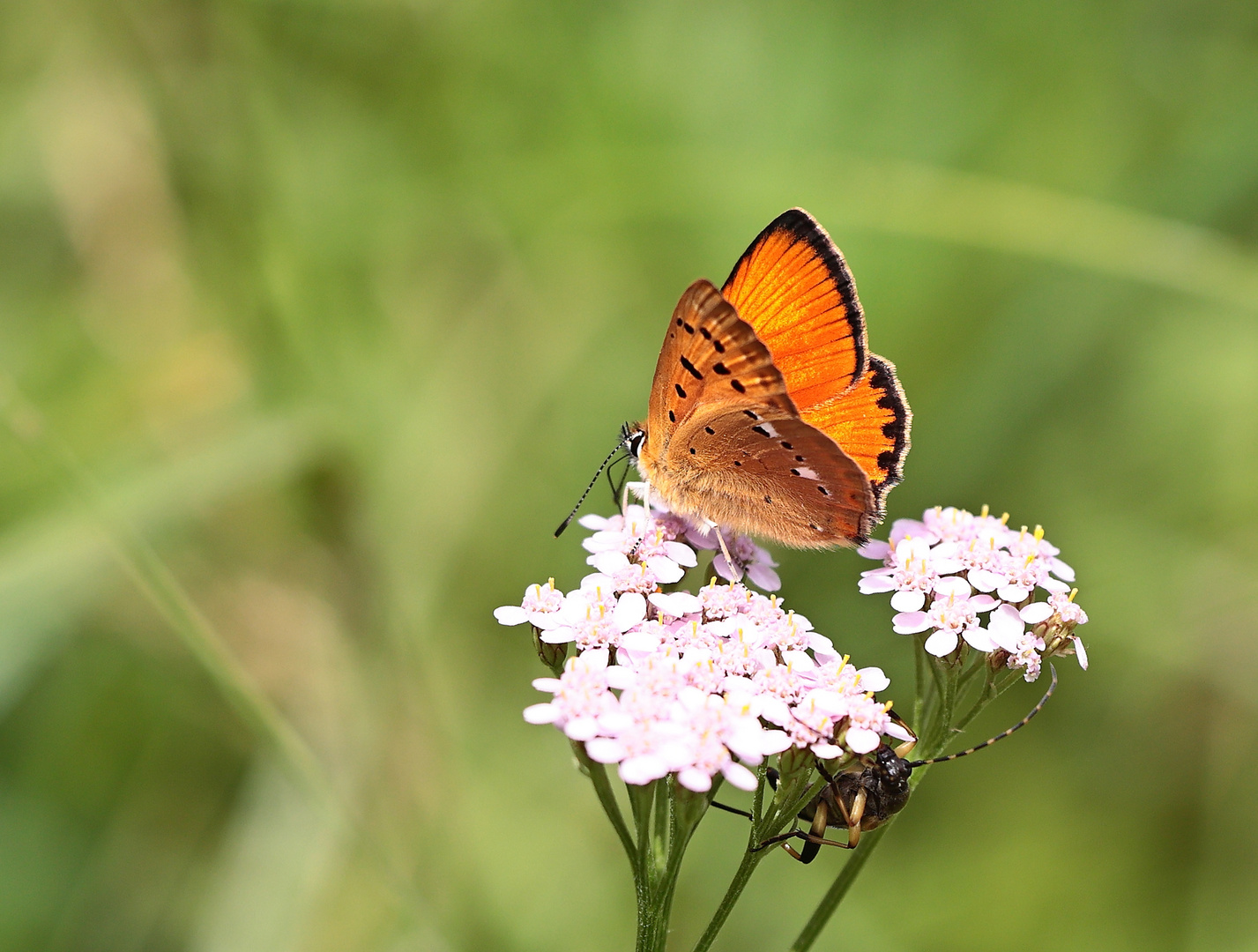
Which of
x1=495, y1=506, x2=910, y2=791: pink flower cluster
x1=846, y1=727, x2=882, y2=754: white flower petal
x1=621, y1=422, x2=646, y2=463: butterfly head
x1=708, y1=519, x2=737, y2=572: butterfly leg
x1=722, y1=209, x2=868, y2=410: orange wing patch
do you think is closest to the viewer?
x1=495, y1=506, x2=910, y2=791: pink flower cluster

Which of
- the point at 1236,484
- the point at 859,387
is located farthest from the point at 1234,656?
the point at 859,387

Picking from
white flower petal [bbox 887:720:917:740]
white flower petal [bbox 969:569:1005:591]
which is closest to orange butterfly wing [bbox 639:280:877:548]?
white flower petal [bbox 969:569:1005:591]

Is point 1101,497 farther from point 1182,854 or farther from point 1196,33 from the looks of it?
point 1196,33

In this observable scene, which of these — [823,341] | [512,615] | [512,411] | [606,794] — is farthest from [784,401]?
[512,411]

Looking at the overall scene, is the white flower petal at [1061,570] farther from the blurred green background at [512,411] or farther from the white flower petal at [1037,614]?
the blurred green background at [512,411]

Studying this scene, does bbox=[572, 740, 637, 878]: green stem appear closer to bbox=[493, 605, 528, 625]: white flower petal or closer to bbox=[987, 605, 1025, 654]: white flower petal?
bbox=[493, 605, 528, 625]: white flower petal

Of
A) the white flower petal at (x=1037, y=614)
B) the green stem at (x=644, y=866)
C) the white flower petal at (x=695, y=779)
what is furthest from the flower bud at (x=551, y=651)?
the white flower petal at (x=1037, y=614)
